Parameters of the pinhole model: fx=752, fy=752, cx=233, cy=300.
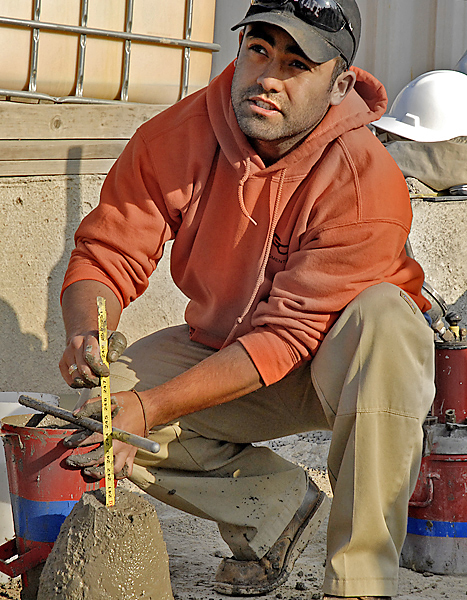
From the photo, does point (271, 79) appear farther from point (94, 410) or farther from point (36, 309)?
point (36, 309)

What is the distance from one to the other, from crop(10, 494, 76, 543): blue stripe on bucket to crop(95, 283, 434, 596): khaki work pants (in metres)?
0.40

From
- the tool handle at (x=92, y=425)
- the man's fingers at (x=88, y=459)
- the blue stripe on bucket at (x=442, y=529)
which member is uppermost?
the tool handle at (x=92, y=425)

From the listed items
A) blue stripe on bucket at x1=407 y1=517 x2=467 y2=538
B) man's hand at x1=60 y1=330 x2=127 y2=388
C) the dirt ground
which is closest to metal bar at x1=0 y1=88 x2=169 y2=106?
man's hand at x1=60 y1=330 x2=127 y2=388

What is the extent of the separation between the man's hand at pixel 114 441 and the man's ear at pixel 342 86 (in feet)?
3.82

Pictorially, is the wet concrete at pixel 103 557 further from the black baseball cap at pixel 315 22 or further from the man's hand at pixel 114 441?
the black baseball cap at pixel 315 22

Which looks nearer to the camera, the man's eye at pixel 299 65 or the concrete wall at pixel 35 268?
the man's eye at pixel 299 65

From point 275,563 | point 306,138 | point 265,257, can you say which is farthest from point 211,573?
point 306,138

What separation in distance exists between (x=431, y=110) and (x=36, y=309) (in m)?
2.35

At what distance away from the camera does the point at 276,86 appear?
2.30m

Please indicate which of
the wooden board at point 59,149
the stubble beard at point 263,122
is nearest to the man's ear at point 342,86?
the stubble beard at point 263,122

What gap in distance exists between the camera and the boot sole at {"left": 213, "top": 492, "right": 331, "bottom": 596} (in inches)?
91.6

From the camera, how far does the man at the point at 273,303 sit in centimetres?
202

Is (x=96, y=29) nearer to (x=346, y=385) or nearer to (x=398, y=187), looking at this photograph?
(x=398, y=187)

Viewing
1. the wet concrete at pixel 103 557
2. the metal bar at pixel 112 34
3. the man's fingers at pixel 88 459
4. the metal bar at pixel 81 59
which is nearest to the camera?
the wet concrete at pixel 103 557
